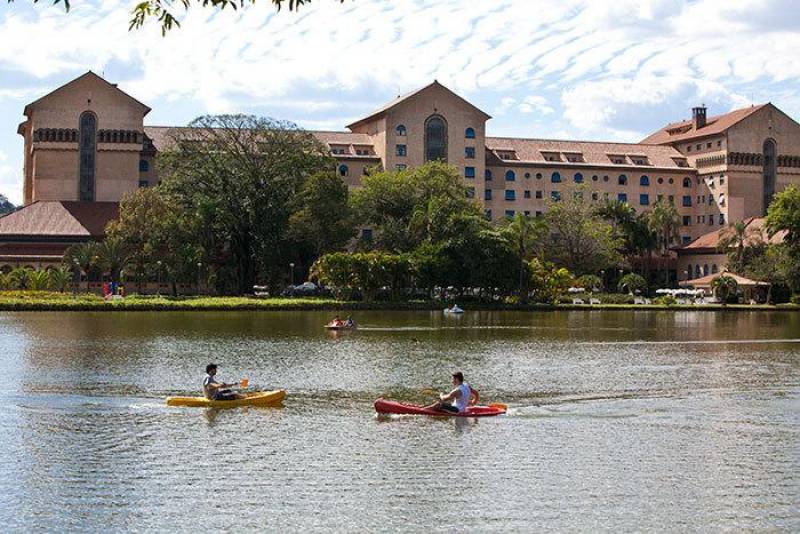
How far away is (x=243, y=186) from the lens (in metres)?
108

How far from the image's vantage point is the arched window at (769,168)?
143125 millimetres

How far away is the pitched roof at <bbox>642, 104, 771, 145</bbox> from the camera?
142875 millimetres

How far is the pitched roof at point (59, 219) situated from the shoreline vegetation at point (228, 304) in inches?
682

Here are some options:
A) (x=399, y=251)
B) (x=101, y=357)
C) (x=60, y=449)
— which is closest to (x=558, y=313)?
(x=399, y=251)

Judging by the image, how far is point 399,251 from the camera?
105000 mm

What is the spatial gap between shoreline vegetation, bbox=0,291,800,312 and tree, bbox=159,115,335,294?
333 inches

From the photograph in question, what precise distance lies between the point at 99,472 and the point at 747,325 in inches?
2578

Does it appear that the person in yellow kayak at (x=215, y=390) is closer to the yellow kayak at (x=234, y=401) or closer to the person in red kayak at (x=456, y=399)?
the yellow kayak at (x=234, y=401)

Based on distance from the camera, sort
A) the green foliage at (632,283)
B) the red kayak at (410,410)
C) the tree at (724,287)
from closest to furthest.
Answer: the red kayak at (410,410) → the tree at (724,287) → the green foliage at (632,283)

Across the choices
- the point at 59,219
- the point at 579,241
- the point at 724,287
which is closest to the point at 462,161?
the point at 579,241

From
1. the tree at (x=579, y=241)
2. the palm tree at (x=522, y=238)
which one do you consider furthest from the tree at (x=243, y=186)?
the tree at (x=579, y=241)

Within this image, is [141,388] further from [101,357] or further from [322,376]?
[101,357]

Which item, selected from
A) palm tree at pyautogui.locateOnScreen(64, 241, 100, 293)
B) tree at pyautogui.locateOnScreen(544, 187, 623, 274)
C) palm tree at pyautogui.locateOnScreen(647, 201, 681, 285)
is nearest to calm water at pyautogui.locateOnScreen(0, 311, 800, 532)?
palm tree at pyautogui.locateOnScreen(64, 241, 100, 293)

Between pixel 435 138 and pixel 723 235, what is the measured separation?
34189 millimetres
